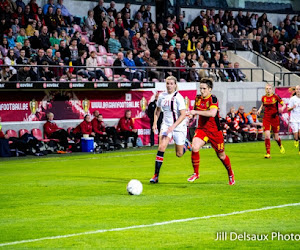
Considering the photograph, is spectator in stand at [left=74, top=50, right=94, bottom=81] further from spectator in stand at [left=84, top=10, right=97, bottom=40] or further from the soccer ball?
the soccer ball

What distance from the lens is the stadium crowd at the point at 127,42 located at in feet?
88.3

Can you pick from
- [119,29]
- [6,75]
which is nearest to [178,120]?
[6,75]

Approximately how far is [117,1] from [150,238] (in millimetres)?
27656

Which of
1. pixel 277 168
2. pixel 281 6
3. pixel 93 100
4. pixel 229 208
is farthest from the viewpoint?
pixel 281 6

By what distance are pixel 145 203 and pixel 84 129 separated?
53.1ft

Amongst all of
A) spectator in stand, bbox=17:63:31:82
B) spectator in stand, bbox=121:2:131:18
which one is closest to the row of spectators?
spectator in stand, bbox=17:63:31:82

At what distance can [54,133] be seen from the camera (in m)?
26.9

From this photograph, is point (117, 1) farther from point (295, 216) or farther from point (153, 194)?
point (295, 216)

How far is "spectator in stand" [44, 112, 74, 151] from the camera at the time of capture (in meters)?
26.9

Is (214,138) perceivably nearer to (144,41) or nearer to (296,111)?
(296,111)

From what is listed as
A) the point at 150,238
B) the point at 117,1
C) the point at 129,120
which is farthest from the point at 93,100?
the point at 150,238

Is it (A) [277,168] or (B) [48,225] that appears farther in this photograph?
(A) [277,168]

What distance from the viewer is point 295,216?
10.1m

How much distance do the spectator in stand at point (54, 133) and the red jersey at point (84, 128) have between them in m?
0.71
